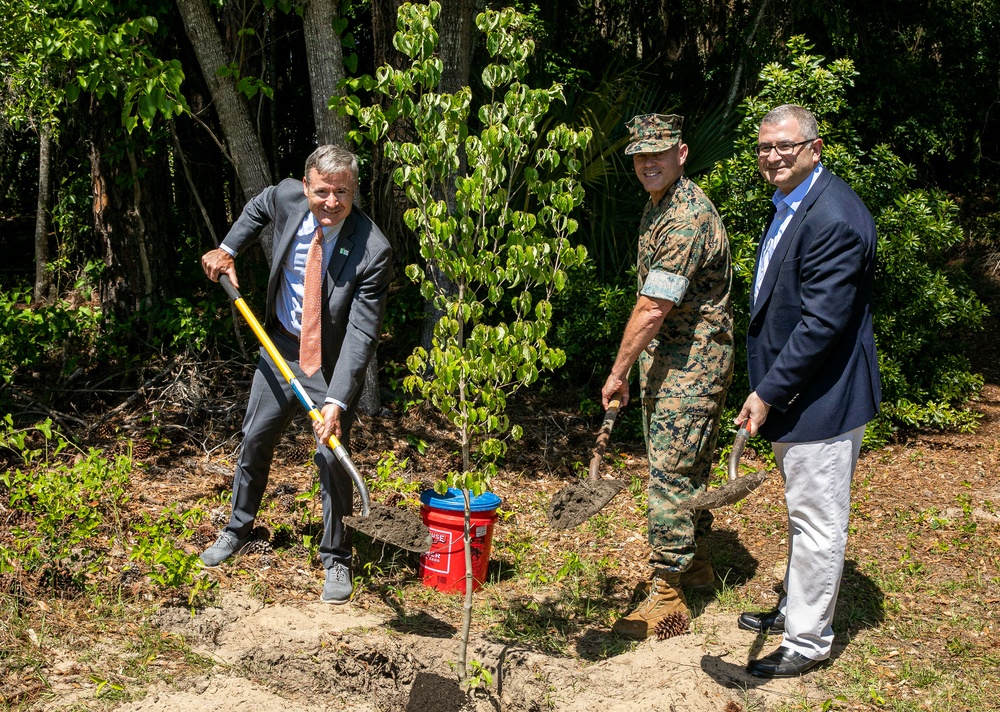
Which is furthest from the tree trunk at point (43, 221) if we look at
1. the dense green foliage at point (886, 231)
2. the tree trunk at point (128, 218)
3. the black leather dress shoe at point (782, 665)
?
the black leather dress shoe at point (782, 665)

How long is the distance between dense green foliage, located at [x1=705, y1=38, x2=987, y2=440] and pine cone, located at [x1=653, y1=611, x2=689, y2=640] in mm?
2598

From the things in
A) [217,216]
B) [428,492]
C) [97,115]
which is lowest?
[428,492]

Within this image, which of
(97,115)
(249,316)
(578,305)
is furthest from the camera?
(578,305)

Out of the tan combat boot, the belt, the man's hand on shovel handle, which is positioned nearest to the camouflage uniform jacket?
the man's hand on shovel handle

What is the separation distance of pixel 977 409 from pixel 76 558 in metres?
6.08

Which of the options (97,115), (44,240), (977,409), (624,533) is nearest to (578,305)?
(624,533)

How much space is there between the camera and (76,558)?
14.1 feet

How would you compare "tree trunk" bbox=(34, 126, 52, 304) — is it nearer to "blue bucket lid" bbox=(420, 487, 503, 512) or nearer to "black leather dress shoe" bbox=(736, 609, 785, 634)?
"blue bucket lid" bbox=(420, 487, 503, 512)

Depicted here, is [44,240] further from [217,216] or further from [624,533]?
[624,533]

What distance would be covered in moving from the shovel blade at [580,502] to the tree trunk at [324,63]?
303 centimetres

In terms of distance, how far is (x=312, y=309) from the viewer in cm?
400

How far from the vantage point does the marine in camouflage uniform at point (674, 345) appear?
12.3 feet

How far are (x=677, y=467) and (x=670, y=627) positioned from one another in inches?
27.4

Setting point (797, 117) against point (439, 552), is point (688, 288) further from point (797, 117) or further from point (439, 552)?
point (439, 552)
